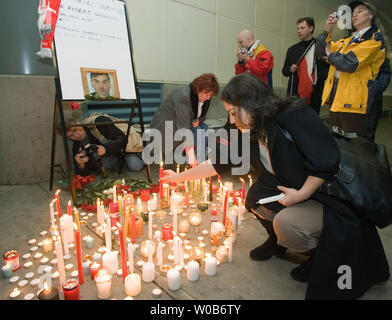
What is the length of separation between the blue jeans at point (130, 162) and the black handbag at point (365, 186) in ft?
9.06

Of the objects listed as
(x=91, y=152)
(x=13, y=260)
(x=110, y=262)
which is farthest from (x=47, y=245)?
(x=91, y=152)

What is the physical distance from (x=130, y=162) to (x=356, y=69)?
2.93 meters

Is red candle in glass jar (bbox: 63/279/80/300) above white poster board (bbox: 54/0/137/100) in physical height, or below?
below

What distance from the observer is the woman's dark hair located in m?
1.67

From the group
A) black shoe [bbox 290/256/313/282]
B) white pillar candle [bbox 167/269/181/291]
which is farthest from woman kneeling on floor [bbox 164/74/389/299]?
white pillar candle [bbox 167/269/181/291]

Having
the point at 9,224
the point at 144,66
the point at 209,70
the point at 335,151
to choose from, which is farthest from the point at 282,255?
the point at 209,70

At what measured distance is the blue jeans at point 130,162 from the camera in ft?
13.1

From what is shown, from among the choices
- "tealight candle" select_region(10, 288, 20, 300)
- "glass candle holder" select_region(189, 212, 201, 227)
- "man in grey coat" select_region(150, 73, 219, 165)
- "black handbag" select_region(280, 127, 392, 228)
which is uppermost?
"man in grey coat" select_region(150, 73, 219, 165)

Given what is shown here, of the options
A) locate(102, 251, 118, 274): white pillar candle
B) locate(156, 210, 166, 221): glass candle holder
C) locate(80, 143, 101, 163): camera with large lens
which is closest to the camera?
locate(102, 251, 118, 274): white pillar candle

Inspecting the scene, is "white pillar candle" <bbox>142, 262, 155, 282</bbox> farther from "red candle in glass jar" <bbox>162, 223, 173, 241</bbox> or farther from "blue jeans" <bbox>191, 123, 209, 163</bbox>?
"blue jeans" <bbox>191, 123, 209, 163</bbox>

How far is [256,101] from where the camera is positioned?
167cm
